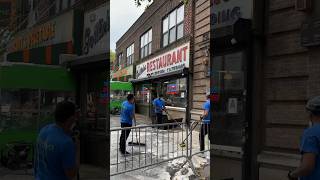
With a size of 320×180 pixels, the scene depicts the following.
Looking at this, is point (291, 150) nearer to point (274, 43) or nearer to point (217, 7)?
point (274, 43)

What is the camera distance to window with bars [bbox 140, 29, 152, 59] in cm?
3140

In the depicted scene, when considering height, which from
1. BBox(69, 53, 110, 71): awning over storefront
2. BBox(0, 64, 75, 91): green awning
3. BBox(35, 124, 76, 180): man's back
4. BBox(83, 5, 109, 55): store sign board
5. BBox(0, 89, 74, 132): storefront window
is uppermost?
BBox(83, 5, 109, 55): store sign board

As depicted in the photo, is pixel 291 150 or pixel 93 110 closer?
pixel 93 110

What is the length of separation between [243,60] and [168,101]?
17574 millimetres

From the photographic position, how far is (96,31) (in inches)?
217

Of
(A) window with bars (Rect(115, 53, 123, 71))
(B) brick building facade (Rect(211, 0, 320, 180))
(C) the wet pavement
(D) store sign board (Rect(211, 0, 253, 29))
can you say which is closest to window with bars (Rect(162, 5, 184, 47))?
(C) the wet pavement

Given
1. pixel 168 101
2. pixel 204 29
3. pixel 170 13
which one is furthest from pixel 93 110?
pixel 170 13

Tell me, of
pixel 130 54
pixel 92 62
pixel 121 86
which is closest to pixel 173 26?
pixel 121 86

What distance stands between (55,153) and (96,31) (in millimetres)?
1929

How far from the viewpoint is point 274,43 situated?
709cm

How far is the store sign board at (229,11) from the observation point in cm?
730

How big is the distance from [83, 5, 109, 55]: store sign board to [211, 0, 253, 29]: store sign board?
8.16 feet

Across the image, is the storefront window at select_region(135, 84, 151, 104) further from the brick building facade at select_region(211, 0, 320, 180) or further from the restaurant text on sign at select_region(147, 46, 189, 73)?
the brick building facade at select_region(211, 0, 320, 180)

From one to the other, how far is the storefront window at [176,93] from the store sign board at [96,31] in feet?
56.0
